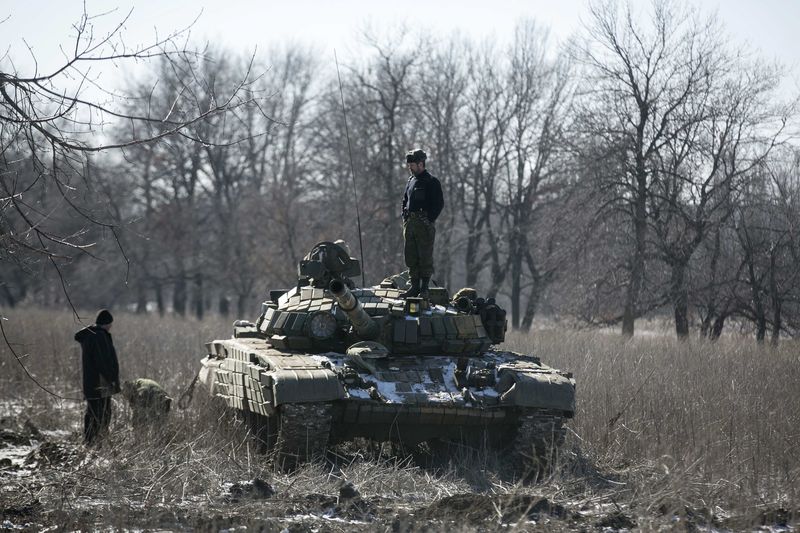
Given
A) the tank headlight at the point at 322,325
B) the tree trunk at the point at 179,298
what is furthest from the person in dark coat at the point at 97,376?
the tree trunk at the point at 179,298

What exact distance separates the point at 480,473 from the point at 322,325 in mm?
2282

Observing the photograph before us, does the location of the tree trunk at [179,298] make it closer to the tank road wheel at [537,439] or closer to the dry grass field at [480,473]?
the dry grass field at [480,473]

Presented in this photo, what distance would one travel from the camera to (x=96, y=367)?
1178 centimetres

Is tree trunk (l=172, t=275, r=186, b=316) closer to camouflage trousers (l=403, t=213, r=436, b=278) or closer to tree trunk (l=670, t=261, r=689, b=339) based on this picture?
tree trunk (l=670, t=261, r=689, b=339)

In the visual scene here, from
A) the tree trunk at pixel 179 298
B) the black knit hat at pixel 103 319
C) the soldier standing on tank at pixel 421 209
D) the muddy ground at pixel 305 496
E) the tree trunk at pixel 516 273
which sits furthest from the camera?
the tree trunk at pixel 179 298

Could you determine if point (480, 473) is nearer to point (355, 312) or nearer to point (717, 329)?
point (355, 312)

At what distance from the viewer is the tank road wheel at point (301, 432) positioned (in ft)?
32.3

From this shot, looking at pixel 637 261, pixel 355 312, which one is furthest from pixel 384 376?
pixel 637 261

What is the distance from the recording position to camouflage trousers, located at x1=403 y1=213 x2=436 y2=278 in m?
11.3

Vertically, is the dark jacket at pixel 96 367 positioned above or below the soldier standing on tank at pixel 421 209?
below

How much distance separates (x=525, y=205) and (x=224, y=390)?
1706cm

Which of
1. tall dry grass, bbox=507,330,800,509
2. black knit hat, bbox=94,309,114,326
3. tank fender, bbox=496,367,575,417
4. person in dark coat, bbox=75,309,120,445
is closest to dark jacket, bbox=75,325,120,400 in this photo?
person in dark coat, bbox=75,309,120,445

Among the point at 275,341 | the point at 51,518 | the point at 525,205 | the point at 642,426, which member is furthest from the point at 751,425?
the point at 525,205

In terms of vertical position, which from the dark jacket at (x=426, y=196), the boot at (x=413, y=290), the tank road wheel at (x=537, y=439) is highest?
the dark jacket at (x=426, y=196)
